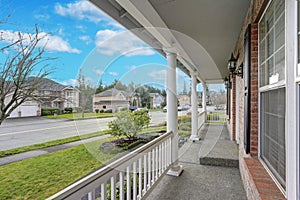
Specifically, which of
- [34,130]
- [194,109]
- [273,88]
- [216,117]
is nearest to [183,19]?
[273,88]

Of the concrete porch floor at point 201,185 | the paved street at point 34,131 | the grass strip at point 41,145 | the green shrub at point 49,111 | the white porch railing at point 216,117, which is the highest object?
the green shrub at point 49,111

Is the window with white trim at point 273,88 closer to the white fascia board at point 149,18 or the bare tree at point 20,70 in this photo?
the white fascia board at point 149,18

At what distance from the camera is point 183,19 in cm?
262

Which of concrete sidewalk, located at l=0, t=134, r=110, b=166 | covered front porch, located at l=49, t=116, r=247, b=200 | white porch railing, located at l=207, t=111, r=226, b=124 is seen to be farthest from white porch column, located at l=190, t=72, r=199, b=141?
concrete sidewalk, located at l=0, t=134, r=110, b=166

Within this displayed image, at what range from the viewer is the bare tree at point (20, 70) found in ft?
2.92

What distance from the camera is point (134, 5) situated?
6.48 feet

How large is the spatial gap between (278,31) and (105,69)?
1827 millimetres

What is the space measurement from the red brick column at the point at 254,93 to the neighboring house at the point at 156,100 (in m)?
1.91

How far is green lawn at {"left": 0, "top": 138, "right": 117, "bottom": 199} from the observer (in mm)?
960

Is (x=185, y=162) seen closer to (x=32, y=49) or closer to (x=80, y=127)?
(x=80, y=127)

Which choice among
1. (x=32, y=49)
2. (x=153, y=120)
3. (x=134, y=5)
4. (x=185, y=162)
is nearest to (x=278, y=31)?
(x=134, y=5)

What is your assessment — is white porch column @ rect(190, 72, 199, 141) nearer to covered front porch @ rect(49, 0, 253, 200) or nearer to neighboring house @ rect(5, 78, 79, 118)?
covered front porch @ rect(49, 0, 253, 200)

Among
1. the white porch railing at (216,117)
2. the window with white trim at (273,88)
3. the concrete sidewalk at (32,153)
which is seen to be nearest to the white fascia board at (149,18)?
the window with white trim at (273,88)

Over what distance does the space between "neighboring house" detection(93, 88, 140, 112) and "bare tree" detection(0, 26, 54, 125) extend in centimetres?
97
